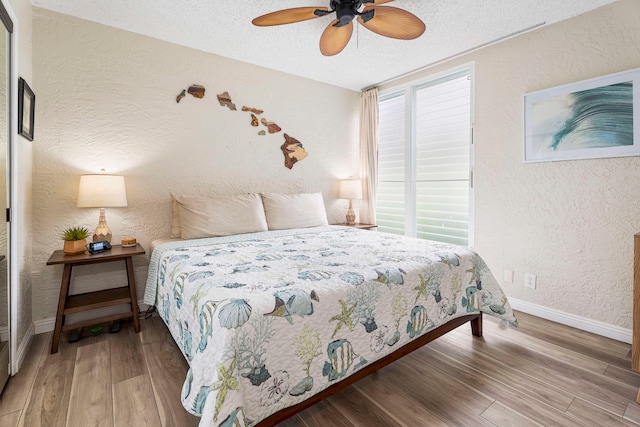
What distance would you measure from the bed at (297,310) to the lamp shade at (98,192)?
0.47 m

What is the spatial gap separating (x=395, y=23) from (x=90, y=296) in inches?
115

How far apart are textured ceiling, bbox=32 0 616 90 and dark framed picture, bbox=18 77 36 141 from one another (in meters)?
0.75

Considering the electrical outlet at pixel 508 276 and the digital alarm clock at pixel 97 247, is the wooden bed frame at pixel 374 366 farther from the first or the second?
the digital alarm clock at pixel 97 247

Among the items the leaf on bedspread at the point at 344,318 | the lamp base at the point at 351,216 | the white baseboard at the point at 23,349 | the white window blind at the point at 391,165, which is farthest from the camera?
the lamp base at the point at 351,216

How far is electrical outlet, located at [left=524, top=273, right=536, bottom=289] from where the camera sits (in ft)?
8.67

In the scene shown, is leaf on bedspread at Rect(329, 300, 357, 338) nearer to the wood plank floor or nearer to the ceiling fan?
the wood plank floor

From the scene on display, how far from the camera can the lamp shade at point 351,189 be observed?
12.4 feet

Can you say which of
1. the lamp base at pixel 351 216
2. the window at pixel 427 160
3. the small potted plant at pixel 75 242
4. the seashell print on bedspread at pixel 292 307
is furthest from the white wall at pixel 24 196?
the window at pixel 427 160

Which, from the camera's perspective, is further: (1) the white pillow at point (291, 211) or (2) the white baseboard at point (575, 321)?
(1) the white pillow at point (291, 211)

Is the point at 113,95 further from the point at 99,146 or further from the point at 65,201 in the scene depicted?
the point at 65,201

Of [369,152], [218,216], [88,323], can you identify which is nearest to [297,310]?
[218,216]

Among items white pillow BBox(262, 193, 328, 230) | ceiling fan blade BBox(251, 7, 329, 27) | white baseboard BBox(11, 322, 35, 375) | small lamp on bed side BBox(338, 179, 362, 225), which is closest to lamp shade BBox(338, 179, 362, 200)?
small lamp on bed side BBox(338, 179, 362, 225)

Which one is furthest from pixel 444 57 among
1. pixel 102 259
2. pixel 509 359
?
pixel 102 259

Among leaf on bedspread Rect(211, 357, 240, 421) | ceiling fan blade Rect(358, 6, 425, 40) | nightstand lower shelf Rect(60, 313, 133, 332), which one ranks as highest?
ceiling fan blade Rect(358, 6, 425, 40)
